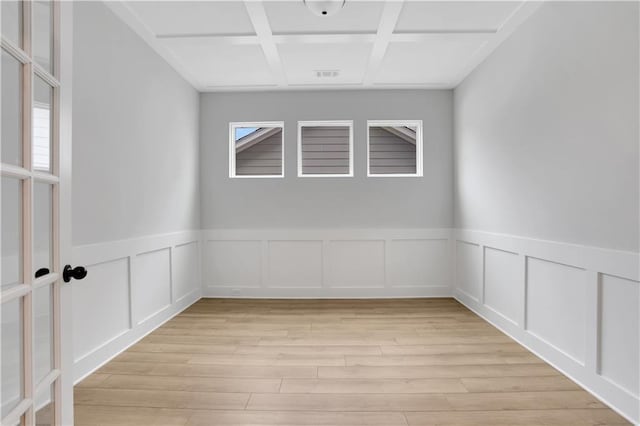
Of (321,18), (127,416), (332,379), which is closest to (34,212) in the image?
(127,416)

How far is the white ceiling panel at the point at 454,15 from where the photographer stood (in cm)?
255

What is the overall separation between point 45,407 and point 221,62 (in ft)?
10.4

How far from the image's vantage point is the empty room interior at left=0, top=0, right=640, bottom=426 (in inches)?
49.4

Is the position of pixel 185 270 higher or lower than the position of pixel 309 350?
higher

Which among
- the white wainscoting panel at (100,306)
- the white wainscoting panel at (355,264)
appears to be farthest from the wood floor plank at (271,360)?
the white wainscoting panel at (355,264)

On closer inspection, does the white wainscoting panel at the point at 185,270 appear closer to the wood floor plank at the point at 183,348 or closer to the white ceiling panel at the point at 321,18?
the wood floor plank at the point at 183,348

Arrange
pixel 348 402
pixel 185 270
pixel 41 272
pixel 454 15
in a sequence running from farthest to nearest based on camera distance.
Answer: pixel 185 270
pixel 454 15
pixel 348 402
pixel 41 272

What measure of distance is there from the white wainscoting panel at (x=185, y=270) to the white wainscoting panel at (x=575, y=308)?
3163 mm

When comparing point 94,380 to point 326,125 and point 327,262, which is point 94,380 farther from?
point 326,125

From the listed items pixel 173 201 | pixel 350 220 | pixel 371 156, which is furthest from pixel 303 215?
pixel 173 201

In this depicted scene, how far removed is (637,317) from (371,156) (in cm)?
309

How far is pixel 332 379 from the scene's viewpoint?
2262mm

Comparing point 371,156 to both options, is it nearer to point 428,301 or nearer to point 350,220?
point 350,220

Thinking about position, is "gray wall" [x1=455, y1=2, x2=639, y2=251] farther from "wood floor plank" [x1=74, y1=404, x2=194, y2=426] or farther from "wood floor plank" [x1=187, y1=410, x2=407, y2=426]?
"wood floor plank" [x1=74, y1=404, x2=194, y2=426]
